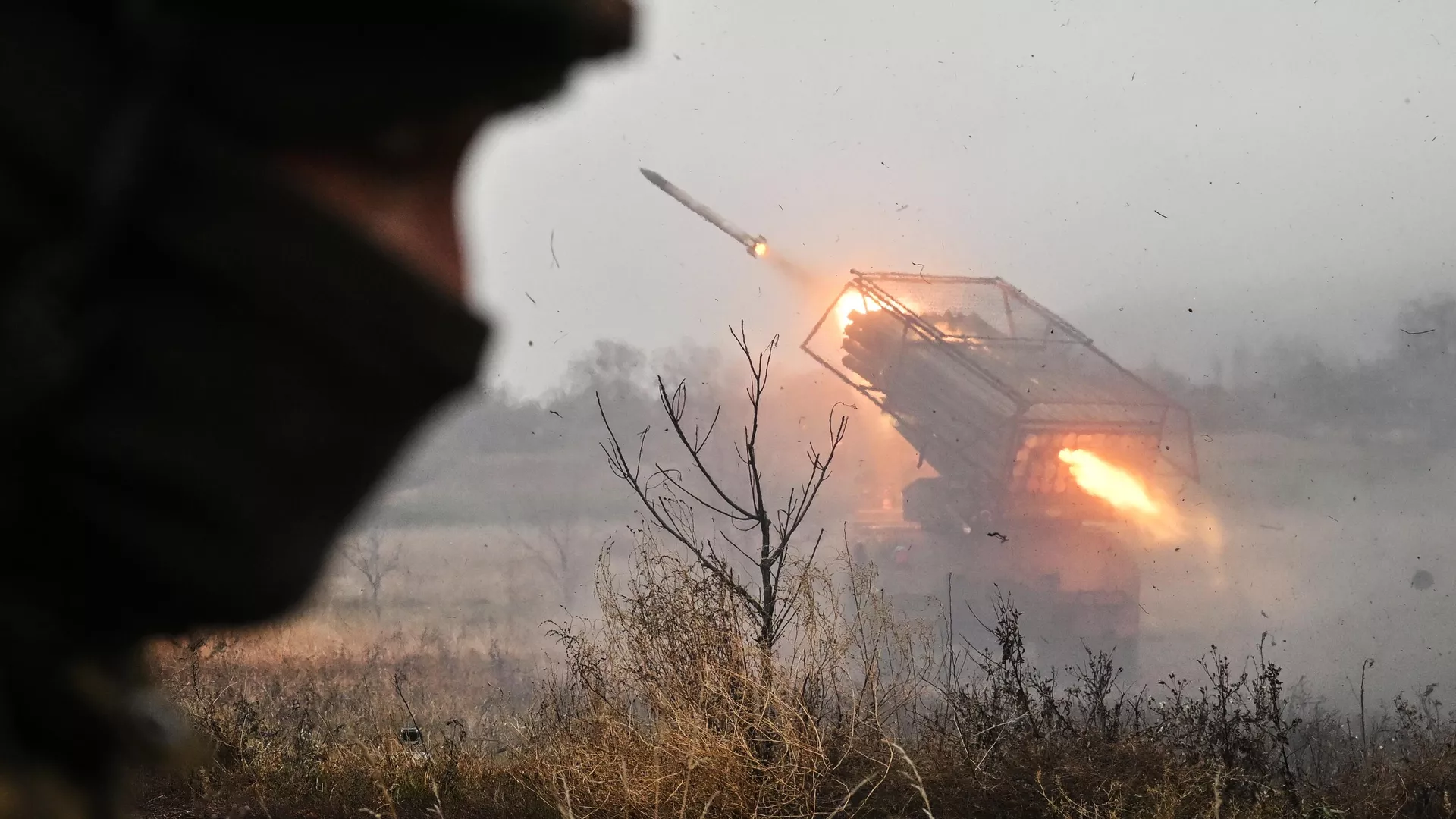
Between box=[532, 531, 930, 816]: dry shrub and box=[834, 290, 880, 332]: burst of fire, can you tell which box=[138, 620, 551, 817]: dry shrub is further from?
box=[834, 290, 880, 332]: burst of fire

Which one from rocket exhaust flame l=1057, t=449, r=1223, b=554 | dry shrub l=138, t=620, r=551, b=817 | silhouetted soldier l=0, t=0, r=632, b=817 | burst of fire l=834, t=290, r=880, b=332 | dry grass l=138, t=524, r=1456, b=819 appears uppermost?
burst of fire l=834, t=290, r=880, b=332

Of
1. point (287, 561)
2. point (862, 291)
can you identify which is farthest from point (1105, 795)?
point (862, 291)

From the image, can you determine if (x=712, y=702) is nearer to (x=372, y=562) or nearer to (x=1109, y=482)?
(x=1109, y=482)

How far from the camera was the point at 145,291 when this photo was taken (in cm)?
79

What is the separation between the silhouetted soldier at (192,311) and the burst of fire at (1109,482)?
13714mm

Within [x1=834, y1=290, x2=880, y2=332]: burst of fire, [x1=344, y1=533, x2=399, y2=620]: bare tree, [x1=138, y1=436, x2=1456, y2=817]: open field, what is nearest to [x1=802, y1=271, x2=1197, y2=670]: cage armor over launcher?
[x1=834, y1=290, x2=880, y2=332]: burst of fire

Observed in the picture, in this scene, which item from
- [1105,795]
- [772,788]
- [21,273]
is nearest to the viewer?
[21,273]

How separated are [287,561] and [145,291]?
0.24m

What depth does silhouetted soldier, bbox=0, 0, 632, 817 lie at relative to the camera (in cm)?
76

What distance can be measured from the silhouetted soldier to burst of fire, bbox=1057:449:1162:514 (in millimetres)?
13714

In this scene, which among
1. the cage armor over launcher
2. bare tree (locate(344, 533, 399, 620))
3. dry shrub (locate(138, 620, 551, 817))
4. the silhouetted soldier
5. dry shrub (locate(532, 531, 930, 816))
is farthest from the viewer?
bare tree (locate(344, 533, 399, 620))

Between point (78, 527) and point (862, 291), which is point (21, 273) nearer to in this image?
point (78, 527)

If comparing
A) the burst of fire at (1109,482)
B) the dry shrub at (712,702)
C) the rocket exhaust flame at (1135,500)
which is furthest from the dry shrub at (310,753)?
the rocket exhaust flame at (1135,500)

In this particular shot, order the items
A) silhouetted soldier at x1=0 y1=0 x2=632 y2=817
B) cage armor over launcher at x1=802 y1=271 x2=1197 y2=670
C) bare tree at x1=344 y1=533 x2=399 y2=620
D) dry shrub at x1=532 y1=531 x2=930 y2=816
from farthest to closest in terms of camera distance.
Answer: bare tree at x1=344 y1=533 x2=399 y2=620 → cage armor over launcher at x1=802 y1=271 x2=1197 y2=670 → dry shrub at x1=532 y1=531 x2=930 y2=816 → silhouetted soldier at x1=0 y1=0 x2=632 y2=817
